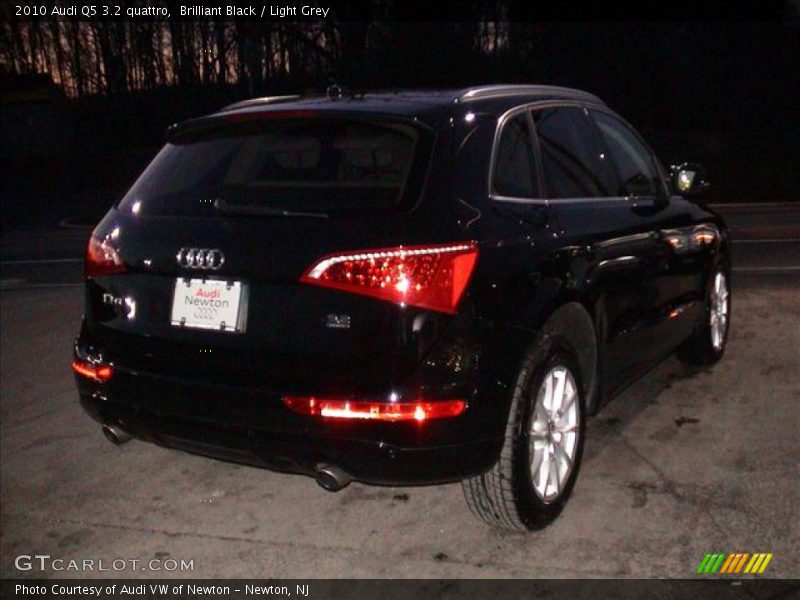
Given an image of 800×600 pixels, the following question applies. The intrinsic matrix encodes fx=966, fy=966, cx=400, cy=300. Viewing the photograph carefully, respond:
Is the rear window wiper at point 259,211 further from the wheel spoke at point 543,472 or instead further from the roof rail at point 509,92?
the wheel spoke at point 543,472

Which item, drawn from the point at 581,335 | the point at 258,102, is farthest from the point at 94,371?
the point at 581,335

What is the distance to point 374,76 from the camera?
132 feet

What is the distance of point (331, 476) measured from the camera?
10.8ft

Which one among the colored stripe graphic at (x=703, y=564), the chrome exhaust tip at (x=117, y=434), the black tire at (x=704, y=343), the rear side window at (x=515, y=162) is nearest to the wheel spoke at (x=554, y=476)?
the colored stripe graphic at (x=703, y=564)

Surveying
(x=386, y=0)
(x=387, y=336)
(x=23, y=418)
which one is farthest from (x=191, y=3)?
(x=387, y=336)

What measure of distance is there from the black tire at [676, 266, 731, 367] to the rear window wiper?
130 inches

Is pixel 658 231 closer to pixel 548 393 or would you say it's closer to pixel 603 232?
pixel 603 232

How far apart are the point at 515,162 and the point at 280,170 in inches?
38.1

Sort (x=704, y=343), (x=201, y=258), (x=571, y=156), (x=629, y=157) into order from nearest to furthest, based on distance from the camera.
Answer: (x=201, y=258) → (x=571, y=156) → (x=629, y=157) → (x=704, y=343)

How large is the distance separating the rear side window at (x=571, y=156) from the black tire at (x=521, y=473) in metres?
0.71

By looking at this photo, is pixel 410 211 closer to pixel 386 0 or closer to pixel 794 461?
pixel 794 461

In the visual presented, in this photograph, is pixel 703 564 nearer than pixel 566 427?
Yes

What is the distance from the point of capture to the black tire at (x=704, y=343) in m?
5.89

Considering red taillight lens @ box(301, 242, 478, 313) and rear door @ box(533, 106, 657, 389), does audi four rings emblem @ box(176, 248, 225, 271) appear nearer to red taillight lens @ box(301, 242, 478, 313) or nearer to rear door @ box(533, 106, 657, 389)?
red taillight lens @ box(301, 242, 478, 313)
